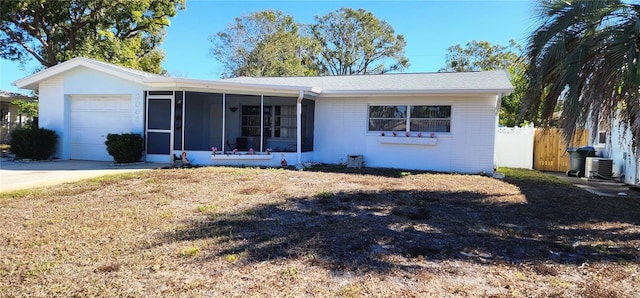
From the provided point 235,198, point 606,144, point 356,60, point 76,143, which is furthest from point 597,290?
point 356,60

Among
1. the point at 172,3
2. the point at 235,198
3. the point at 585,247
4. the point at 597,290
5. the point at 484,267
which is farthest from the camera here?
the point at 172,3

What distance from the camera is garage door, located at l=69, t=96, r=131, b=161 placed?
42.5 ft

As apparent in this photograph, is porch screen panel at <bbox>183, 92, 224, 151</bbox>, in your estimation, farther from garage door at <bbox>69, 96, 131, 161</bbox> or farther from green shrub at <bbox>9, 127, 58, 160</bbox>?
green shrub at <bbox>9, 127, 58, 160</bbox>

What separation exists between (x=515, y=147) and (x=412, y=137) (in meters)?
5.99

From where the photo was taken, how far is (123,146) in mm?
11781

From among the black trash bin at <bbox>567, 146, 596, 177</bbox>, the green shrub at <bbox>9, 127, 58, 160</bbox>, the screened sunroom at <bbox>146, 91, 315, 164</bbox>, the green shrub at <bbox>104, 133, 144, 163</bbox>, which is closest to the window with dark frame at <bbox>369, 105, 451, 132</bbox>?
the screened sunroom at <bbox>146, 91, 315, 164</bbox>

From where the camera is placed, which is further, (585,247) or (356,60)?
(356,60)

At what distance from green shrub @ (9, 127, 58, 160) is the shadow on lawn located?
9.83 meters

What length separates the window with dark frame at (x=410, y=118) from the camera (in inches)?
491

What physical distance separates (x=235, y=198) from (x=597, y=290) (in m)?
5.30

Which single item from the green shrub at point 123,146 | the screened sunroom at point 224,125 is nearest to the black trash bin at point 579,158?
the screened sunroom at point 224,125

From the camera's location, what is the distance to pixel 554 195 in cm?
852

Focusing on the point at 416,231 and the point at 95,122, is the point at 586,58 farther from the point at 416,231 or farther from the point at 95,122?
the point at 95,122

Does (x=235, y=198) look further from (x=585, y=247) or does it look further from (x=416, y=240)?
(x=585, y=247)
